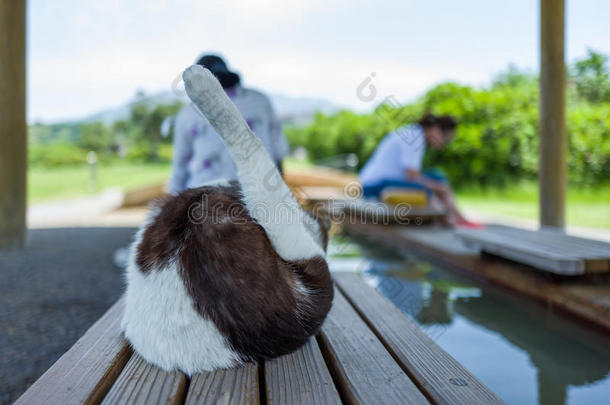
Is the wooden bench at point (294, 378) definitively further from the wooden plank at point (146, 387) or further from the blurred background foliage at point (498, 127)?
the blurred background foliage at point (498, 127)

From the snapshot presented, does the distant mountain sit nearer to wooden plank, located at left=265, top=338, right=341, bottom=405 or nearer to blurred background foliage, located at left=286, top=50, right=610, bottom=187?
blurred background foliage, located at left=286, top=50, right=610, bottom=187

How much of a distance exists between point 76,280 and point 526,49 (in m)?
7.30

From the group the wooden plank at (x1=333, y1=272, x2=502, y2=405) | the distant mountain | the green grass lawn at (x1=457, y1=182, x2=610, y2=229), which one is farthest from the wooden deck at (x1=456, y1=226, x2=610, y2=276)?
the distant mountain

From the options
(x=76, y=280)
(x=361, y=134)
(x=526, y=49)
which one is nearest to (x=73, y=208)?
(x=76, y=280)

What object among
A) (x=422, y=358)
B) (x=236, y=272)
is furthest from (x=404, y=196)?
(x=236, y=272)

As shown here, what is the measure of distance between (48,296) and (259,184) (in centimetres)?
244

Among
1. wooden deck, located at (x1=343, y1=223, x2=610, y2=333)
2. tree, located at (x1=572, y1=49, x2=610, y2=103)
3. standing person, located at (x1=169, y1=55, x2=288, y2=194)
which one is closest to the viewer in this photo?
wooden deck, located at (x1=343, y1=223, x2=610, y2=333)

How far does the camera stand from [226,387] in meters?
1.15

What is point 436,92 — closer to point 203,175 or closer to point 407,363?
point 203,175

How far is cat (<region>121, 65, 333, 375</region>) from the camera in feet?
3.86

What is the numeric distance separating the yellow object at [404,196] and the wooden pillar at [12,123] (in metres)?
3.75

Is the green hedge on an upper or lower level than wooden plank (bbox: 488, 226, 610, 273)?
upper

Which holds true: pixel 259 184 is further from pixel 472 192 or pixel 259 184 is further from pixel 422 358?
pixel 472 192

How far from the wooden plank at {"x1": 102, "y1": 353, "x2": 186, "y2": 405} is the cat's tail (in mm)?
432
